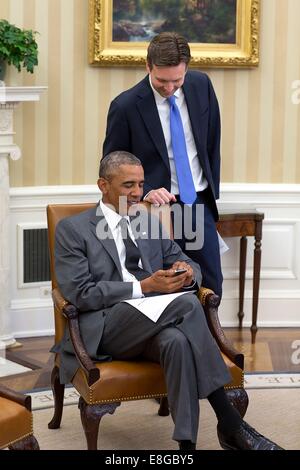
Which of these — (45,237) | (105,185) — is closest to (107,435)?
(105,185)

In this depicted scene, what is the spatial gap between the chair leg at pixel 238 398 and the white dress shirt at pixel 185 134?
3.65 ft

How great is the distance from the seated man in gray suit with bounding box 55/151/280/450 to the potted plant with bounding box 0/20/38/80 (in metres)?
1.75

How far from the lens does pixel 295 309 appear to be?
6762 mm

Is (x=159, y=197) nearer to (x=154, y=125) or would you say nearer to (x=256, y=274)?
(x=154, y=125)

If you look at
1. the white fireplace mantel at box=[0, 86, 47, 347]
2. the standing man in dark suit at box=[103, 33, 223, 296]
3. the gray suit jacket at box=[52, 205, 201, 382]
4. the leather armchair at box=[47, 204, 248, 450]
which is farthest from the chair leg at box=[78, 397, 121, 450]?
the white fireplace mantel at box=[0, 86, 47, 347]

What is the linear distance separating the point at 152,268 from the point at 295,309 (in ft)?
8.25

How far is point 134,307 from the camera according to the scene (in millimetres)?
4172

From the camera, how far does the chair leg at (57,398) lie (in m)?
4.65

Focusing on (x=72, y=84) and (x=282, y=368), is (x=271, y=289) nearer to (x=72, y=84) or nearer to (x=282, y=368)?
(x=282, y=368)

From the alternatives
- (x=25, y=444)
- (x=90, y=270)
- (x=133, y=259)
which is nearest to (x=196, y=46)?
(x=133, y=259)

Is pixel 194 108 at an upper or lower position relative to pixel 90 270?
upper

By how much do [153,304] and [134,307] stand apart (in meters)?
0.08

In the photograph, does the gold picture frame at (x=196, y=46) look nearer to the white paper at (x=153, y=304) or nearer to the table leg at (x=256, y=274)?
the table leg at (x=256, y=274)

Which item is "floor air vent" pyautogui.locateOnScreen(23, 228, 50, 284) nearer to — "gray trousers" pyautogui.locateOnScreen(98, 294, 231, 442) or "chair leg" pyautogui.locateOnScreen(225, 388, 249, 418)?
"gray trousers" pyautogui.locateOnScreen(98, 294, 231, 442)
